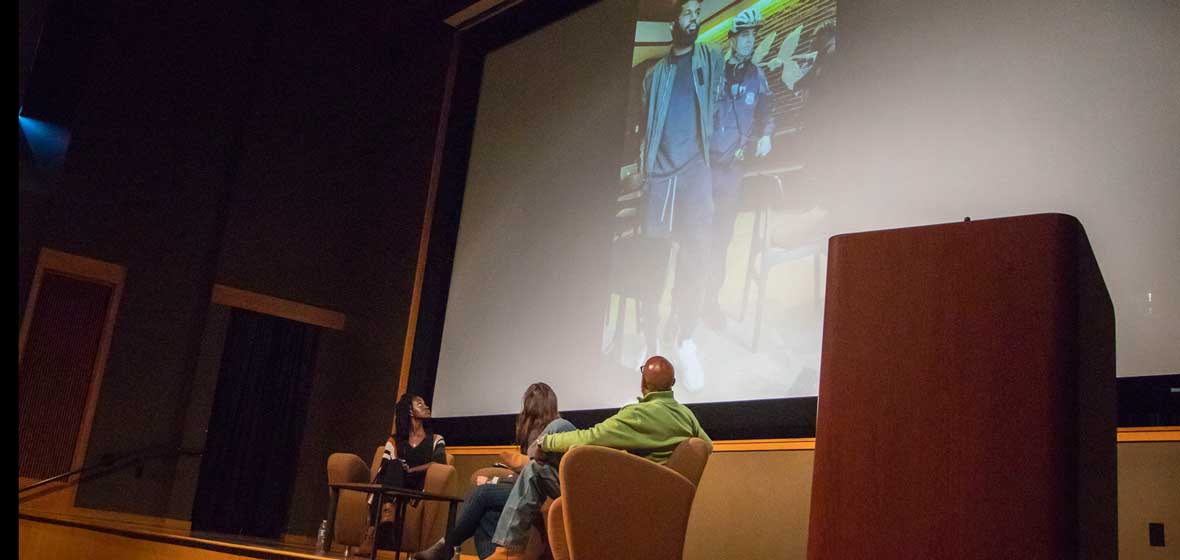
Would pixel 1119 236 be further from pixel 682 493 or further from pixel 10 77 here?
pixel 10 77

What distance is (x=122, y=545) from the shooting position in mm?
4480

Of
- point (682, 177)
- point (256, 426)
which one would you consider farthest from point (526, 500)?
point (256, 426)

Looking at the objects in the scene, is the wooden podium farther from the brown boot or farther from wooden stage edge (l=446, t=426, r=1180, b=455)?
the brown boot

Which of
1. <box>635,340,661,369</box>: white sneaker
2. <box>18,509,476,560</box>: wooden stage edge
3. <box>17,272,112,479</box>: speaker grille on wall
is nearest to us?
<box>18,509,476,560</box>: wooden stage edge

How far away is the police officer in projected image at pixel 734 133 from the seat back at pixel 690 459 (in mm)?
1307

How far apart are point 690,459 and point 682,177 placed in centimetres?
203

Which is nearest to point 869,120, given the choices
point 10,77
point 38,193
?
point 38,193

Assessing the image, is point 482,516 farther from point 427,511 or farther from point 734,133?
point 734,133

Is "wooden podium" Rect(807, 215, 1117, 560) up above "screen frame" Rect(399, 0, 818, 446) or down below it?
below

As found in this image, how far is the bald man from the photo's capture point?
3184mm

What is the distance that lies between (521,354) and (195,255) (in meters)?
3.07

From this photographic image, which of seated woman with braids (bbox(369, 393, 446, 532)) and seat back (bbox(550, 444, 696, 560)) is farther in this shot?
seated woman with braids (bbox(369, 393, 446, 532))

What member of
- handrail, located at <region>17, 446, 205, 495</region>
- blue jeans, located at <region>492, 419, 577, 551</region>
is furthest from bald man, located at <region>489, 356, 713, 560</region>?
handrail, located at <region>17, 446, 205, 495</region>

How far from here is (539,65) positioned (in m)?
6.43
